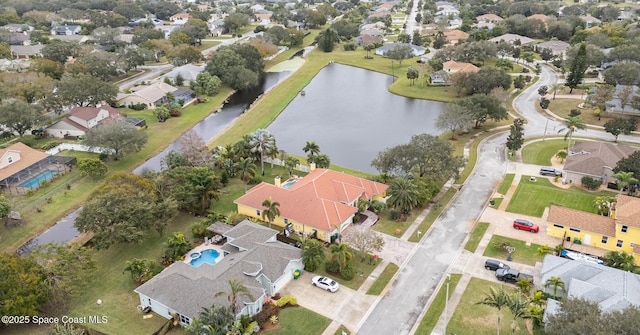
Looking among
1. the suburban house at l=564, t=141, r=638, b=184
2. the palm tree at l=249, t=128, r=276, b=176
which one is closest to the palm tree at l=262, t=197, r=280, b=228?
the palm tree at l=249, t=128, r=276, b=176

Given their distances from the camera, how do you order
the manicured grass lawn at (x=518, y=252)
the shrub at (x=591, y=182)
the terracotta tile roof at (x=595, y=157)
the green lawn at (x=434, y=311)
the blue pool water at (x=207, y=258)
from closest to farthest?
the green lawn at (x=434, y=311) → the manicured grass lawn at (x=518, y=252) → the blue pool water at (x=207, y=258) → the shrub at (x=591, y=182) → the terracotta tile roof at (x=595, y=157)

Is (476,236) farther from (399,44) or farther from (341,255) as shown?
(399,44)

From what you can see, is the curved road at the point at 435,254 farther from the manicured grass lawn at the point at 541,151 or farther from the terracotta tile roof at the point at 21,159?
the terracotta tile roof at the point at 21,159

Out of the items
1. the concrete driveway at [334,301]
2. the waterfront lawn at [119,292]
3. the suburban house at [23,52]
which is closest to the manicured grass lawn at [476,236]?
the concrete driveway at [334,301]

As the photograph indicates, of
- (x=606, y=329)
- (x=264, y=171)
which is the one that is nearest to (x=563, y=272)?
(x=606, y=329)

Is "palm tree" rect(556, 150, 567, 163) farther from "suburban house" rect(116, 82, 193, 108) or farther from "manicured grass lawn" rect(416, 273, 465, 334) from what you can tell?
"suburban house" rect(116, 82, 193, 108)
